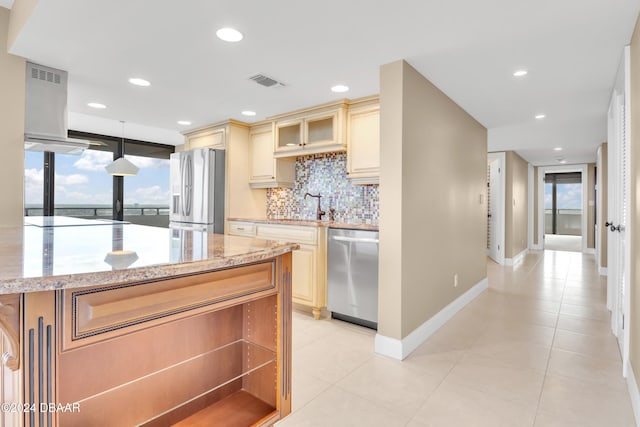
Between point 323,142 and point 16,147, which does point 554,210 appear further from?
point 16,147

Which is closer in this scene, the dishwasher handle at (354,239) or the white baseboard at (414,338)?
the white baseboard at (414,338)

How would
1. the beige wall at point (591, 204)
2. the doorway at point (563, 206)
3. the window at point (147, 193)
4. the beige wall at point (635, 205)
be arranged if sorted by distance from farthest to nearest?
the doorway at point (563, 206) < the beige wall at point (591, 204) < the window at point (147, 193) < the beige wall at point (635, 205)

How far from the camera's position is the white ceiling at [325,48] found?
75.8 inches

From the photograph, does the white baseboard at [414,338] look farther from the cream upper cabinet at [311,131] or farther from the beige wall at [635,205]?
the cream upper cabinet at [311,131]

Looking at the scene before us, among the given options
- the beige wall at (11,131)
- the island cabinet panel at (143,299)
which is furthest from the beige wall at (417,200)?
the beige wall at (11,131)

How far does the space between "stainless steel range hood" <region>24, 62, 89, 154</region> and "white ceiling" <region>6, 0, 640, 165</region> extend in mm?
134

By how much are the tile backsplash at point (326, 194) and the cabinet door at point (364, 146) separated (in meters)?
0.44

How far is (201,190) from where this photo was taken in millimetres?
4465

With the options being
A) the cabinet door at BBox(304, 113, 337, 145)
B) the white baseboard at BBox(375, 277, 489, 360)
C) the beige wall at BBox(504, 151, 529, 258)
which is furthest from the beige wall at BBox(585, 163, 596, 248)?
the cabinet door at BBox(304, 113, 337, 145)

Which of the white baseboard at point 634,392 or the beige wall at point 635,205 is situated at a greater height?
the beige wall at point 635,205

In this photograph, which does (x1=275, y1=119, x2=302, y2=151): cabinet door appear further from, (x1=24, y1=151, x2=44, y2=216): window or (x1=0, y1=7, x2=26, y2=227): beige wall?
(x1=24, y1=151, x2=44, y2=216): window

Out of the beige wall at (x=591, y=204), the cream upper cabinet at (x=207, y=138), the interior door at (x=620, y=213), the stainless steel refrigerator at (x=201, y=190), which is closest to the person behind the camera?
the interior door at (x=620, y=213)

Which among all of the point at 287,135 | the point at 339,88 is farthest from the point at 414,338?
the point at 287,135

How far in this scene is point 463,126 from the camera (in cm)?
375
